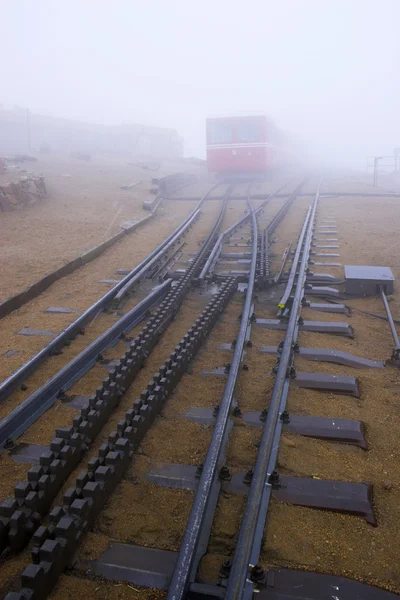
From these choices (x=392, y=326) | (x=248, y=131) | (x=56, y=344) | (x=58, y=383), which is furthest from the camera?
(x=248, y=131)

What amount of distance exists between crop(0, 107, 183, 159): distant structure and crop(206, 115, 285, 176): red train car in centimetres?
1539

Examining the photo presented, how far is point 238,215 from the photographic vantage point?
15.7 metres

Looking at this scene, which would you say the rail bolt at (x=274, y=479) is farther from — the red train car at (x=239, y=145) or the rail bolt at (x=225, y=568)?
the red train car at (x=239, y=145)

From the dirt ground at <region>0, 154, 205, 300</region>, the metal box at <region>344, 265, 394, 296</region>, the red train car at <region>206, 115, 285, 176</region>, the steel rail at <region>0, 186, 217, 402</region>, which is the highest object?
the red train car at <region>206, 115, 285, 176</region>

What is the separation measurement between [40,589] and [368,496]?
6.68 feet

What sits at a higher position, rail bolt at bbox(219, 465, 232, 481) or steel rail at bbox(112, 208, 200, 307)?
steel rail at bbox(112, 208, 200, 307)

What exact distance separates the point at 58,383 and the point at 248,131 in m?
23.7

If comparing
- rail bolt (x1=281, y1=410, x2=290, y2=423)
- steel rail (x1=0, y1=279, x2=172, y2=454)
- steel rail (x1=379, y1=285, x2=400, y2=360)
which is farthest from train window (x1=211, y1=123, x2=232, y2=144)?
rail bolt (x1=281, y1=410, x2=290, y2=423)

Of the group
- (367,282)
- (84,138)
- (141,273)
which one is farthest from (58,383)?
(84,138)

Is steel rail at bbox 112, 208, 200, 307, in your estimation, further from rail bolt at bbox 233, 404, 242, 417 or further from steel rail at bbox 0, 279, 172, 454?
rail bolt at bbox 233, 404, 242, 417

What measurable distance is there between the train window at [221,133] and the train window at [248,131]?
54 cm

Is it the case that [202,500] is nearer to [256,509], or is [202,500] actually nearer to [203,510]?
[203,510]

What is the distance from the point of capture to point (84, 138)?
46938mm

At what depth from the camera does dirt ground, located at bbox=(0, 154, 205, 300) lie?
29.6ft
